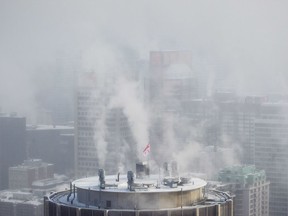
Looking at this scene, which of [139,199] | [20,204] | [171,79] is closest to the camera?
[139,199]

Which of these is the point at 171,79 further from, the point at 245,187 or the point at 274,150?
the point at 245,187

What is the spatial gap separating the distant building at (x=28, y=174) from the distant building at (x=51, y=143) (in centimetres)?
234

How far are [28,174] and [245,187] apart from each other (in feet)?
49.2

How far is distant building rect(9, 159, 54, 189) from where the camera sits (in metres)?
42.3

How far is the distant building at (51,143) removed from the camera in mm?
47156

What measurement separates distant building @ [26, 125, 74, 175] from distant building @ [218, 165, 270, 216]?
54.0ft

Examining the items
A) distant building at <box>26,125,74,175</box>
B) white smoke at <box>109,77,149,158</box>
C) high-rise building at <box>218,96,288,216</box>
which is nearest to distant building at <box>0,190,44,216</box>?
white smoke at <box>109,77,149,158</box>

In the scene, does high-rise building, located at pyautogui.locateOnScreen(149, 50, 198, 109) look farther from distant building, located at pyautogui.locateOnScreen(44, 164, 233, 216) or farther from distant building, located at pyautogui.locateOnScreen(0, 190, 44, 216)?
distant building, located at pyautogui.locateOnScreen(44, 164, 233, 216)

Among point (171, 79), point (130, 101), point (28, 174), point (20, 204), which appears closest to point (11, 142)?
point (28, 174)

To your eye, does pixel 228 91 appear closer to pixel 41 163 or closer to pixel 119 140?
pixel 41 163

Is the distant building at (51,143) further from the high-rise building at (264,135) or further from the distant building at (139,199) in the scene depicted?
the distant building at (139,199)

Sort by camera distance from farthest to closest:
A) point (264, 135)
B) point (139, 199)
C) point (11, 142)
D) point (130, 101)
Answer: point (11, 142) → point (264, 135) → point (130, 101) → point (139, 199)

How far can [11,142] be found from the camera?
49.0 meters

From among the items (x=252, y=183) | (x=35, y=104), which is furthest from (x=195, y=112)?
(x=35, y=104)
